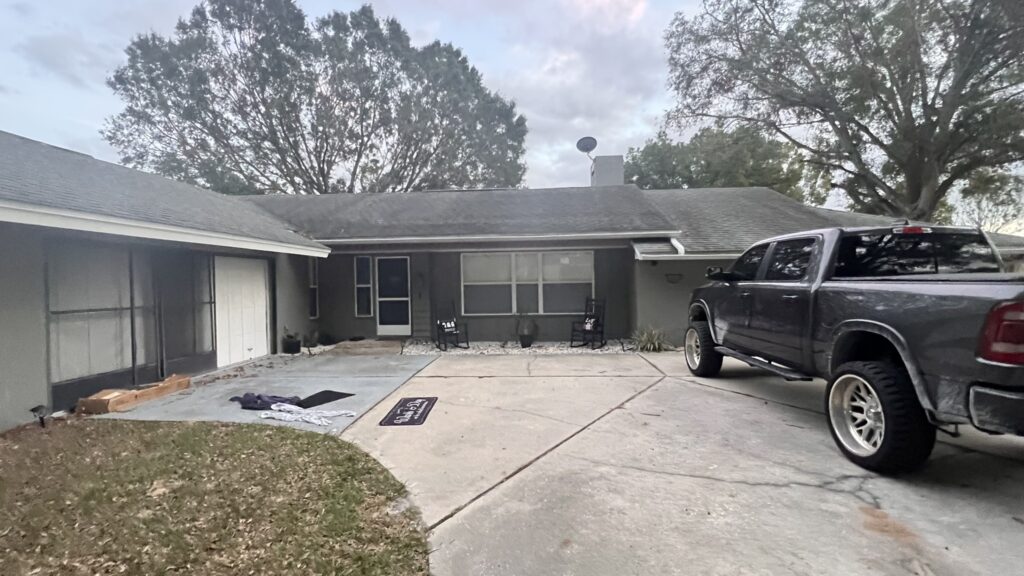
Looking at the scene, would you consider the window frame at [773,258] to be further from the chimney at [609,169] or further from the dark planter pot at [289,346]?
the chimney at [609,169]

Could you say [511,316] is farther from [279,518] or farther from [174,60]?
[174,60]

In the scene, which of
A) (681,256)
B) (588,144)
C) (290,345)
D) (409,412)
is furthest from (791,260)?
(588,144)

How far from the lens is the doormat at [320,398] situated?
554 cm

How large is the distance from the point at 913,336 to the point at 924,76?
14419 millimetres

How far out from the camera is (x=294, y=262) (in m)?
10.1

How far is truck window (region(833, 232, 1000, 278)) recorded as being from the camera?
3836 millimetres

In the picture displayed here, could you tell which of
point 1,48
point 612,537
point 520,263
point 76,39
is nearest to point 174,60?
point 76,39

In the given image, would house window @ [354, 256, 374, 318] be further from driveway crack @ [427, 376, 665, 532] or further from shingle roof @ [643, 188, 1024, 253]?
driveway crack @ [427, 376, 665, 532]

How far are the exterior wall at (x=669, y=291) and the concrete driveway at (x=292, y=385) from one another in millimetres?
4455

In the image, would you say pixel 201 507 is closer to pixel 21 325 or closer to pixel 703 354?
pixel 21 325

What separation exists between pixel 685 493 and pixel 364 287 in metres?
9.21

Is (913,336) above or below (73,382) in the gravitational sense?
above

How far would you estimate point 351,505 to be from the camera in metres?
3.04

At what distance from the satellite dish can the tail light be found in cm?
1268
